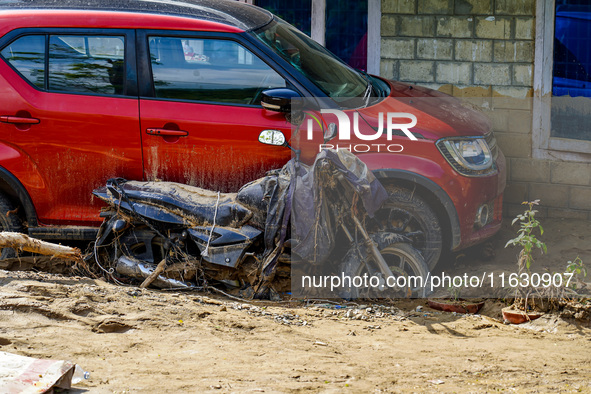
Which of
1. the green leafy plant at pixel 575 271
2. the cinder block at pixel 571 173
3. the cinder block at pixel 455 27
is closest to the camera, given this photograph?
the green leafy plant at pixel 575 271

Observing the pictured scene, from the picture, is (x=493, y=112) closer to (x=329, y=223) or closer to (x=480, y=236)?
(x=480, y=236)

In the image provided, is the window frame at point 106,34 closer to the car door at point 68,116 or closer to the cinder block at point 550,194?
the car door at point 68,116

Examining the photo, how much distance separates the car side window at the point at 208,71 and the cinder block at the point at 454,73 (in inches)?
111

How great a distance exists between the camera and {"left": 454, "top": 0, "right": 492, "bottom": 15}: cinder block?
783 cm

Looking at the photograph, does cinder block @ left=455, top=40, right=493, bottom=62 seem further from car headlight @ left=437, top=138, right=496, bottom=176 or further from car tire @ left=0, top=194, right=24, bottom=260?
car tire @ left=0, top=194, right=24, bottom=260

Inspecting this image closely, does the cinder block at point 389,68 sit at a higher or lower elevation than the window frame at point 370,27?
lower

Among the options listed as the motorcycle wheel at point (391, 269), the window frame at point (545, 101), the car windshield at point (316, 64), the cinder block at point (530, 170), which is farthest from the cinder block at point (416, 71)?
the motorcycle wheel at point (391, 269)

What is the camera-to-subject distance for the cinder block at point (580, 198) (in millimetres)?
7586

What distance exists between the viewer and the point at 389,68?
27.2ft

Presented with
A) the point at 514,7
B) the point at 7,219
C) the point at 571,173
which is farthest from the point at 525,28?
the point at 7,219

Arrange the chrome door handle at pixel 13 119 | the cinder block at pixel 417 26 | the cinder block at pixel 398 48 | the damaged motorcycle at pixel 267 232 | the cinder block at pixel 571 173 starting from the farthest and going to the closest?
the cinder block at pixel 398 48 → the cinder block at pixel 417 26 → the cinder block at pixel 571 173 → the chrome door handle at pixel 13 119 → the damaged motorcycle at pixel 267 232

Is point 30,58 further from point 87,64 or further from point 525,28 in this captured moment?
point 525,28

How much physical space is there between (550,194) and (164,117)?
166 inches

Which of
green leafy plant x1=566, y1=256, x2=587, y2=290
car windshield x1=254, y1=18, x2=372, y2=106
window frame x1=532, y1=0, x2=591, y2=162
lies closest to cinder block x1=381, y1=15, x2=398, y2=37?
window frame x1=532, y1=0, x2=591, y2=162
